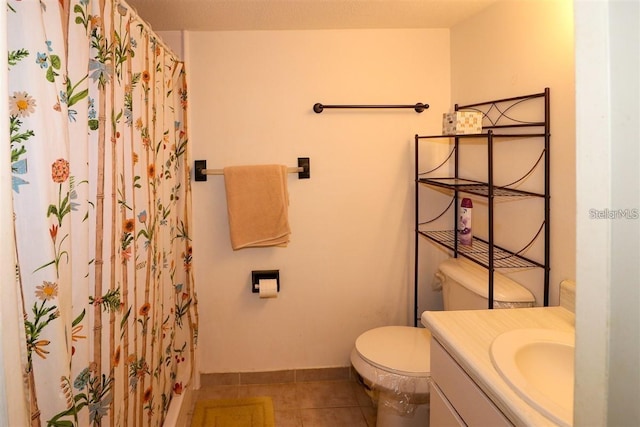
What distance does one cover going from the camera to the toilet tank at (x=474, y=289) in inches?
70.2

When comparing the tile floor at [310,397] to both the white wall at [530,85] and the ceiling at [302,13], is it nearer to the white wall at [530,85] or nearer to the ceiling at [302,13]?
the white wall at [530,85]

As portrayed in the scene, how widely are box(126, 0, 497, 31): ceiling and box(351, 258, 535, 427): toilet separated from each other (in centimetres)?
122

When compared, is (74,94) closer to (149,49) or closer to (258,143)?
(149,49)

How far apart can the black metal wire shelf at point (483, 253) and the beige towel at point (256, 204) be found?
0.77 m

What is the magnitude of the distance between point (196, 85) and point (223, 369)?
5.14ft

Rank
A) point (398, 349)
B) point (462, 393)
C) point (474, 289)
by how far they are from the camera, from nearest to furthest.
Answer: point (462, 393) → point (474, 289) → point (398, 349)

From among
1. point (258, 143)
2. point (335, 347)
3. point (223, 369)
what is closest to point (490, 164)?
point (258, 143)

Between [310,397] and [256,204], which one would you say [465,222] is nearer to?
[256,204]

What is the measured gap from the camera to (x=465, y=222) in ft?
6.73

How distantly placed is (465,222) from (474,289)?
0.32m

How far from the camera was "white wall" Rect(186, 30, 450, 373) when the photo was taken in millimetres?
2406

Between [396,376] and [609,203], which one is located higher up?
[609,203]

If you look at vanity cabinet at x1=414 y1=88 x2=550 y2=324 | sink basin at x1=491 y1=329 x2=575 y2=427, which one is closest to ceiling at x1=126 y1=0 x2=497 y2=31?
vanity cabinet at x1=414 y1=88 x2=550 y2=324

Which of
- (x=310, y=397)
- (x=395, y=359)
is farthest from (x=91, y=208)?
(x=310, y=397)
